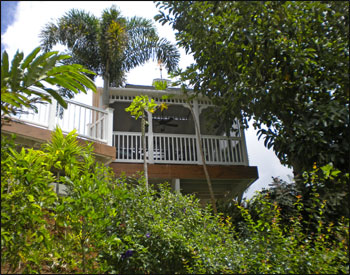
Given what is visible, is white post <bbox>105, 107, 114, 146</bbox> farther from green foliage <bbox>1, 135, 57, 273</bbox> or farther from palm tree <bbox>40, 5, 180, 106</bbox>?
green foliage <bbox>1, 135, 57, 273</bbox>

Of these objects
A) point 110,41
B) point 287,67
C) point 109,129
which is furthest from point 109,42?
point 287,67

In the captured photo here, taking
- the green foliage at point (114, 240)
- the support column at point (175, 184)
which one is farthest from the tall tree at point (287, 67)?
the support column at point (175, 184)

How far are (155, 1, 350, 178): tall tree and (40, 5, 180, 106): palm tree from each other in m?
3.83

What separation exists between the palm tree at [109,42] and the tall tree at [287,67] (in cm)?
383

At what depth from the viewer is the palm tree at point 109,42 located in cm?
1036

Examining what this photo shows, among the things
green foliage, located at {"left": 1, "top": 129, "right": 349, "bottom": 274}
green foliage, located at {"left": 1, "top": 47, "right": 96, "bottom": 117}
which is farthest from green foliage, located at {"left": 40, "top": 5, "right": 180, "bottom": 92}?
green foliage, located at {"left": 1, "top": 47, "right": 96, "bottom": 117}

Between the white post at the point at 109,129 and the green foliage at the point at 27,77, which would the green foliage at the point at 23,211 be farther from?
the white post at the point at 109,129

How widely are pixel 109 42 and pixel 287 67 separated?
6.16m

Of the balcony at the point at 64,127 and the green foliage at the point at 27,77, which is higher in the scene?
the balcony at the point at 64,127

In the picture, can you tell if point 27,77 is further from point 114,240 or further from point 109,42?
point 109,42

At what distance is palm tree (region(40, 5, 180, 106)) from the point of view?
1036 cm

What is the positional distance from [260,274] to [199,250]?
617mm

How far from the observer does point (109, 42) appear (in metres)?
10.2

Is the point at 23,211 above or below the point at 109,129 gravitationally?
below
